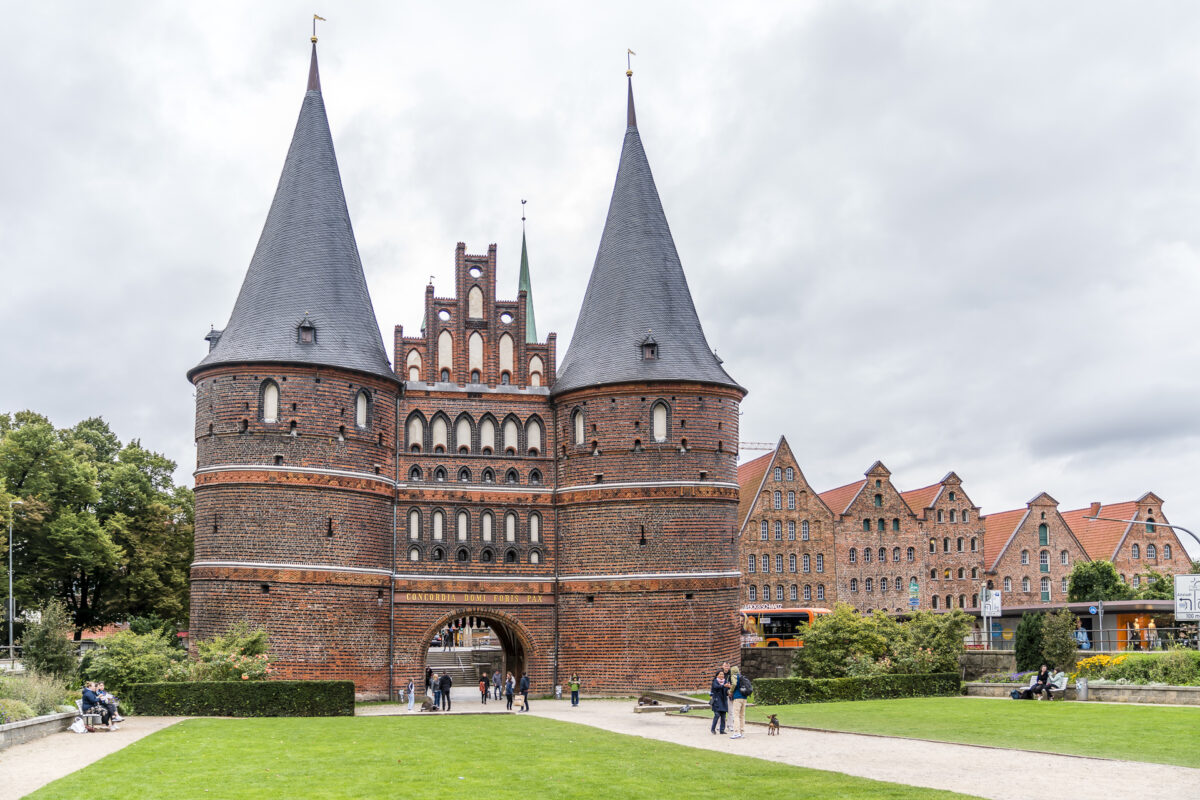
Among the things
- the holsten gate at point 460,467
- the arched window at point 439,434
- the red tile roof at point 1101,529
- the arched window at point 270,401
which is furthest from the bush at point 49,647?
the red tile roof at point 1101,529

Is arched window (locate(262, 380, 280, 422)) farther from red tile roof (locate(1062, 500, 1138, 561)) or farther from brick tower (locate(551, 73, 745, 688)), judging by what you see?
red tile roof (locate(1062, 500, 1138, 561))

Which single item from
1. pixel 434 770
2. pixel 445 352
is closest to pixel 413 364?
pixel 445 352

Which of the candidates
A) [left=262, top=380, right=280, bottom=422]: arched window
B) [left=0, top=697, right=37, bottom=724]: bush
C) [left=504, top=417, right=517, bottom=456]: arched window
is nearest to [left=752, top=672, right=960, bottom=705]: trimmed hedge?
[left=504, top=417, right=517, bottom=456]: arched window

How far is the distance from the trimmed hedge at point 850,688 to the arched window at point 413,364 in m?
16.5

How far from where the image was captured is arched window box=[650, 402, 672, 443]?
1649 inches

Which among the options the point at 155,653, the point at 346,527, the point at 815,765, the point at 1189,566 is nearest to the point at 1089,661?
Result: the point at 815,765

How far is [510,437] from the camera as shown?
143 feet

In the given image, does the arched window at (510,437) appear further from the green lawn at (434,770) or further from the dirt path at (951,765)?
the green lawn at (434,770)

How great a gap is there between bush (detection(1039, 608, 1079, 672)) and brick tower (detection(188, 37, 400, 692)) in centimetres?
2131

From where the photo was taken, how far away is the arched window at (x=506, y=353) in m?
43.9

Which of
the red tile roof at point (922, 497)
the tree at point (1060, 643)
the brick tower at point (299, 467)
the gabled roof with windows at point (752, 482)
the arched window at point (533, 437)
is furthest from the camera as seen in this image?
the red tile roof at point (922, 497)

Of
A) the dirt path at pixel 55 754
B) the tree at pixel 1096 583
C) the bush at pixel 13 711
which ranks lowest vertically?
the dirt path at pixel 55 754

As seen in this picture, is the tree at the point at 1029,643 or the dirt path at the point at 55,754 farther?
the tree at the point at 1029,643

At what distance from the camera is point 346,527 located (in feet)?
129
